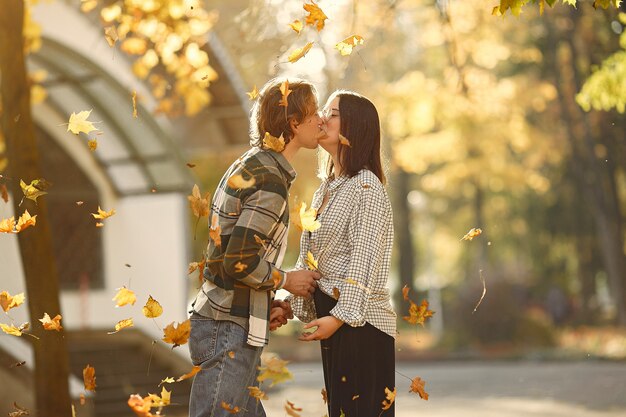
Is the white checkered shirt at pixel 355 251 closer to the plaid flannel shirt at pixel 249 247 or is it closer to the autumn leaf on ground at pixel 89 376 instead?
the plaid flannel shirt at pixel 249 247

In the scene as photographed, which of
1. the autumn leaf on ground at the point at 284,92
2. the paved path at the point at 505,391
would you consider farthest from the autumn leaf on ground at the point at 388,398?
the paved path at the point at 505,391

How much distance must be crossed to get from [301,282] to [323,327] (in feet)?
0.67

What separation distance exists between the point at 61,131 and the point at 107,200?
4.37 feet

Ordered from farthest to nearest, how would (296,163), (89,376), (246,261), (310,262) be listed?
(296,163), (89,376), (310,262), (246,261)

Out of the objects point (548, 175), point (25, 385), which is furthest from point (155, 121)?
point (548, 175)

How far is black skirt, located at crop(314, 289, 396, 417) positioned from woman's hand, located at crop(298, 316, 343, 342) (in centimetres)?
7

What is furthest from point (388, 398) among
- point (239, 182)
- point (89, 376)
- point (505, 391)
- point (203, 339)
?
point (505, 391)

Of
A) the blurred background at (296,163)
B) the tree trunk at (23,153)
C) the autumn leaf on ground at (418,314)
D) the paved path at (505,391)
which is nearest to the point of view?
the autumn leaf on ground at (418,314)

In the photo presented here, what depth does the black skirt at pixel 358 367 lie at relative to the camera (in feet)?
14.6

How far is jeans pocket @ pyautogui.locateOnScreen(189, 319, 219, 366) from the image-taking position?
427 cm

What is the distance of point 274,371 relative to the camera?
167 inches

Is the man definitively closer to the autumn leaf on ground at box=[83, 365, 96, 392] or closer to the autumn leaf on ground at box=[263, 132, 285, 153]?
the autumn leaf on ground at box=[263, 132, 285, 153]

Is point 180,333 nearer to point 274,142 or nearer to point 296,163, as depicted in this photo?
point 274,142

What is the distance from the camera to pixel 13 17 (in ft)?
26.1
